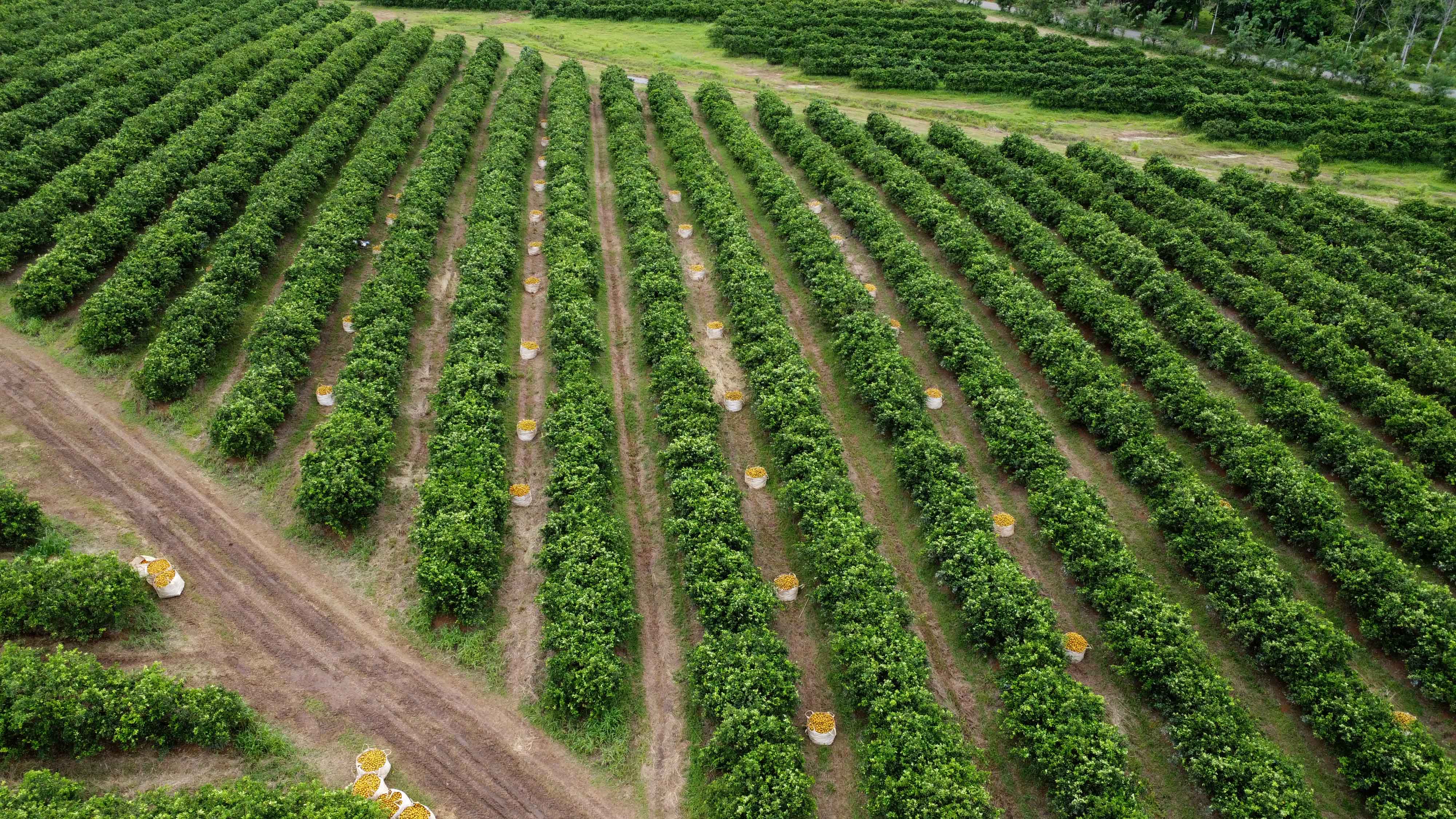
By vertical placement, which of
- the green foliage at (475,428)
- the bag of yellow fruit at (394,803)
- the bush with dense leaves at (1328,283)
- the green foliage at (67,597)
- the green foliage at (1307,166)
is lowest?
the bag of yellow fruit at (394,803)

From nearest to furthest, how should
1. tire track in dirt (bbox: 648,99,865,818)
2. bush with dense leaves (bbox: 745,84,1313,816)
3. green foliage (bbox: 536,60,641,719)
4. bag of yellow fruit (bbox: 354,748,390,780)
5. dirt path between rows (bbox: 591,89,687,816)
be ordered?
bush with dense leaves (bbox: 745,84,1313,816) < bag of yellow fruit (bbox: 354,748,390,780) < tire track in dirt (bbox: 648,99,865,818) < dirt path between rows (bbox: 591,89,687,816) < green foliage (bbox: 536,60,641,719)

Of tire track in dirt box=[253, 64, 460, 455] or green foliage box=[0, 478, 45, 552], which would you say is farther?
tire track in dirt box=[253, 64, 460, 455]

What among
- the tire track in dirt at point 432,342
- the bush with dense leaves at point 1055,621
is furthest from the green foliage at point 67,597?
the bush with dense leaves at point 1055,621

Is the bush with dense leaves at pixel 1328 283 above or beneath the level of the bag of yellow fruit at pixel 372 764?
above

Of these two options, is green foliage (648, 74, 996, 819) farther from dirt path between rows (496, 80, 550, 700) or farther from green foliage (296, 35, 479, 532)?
green foliage (296, 35, 479, 532)

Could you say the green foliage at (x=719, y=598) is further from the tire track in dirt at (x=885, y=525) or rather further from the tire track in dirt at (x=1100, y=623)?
the tire track in dirt at (x=1100, y=623)

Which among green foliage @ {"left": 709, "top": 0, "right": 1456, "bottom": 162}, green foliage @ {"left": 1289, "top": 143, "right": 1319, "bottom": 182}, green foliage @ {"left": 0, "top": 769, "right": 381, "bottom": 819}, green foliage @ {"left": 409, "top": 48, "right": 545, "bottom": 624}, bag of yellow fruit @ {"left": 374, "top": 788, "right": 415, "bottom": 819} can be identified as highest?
green foliage @ {"left": 709, "top": 0, "right": 1456, "bottom": 162}

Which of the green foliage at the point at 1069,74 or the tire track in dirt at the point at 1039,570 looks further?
the green foliage at the point at 1069,74

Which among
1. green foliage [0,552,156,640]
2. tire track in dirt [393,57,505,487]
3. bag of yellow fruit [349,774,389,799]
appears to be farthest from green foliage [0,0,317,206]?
bag of yellow fruit [349,774,389,799]

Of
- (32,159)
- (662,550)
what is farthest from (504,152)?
(662,550)
